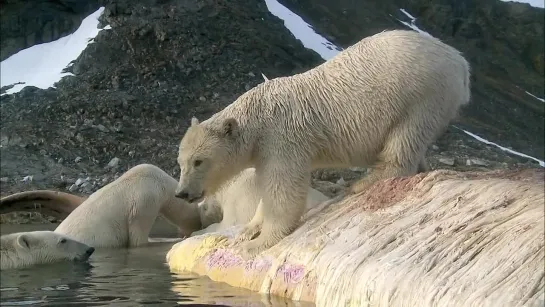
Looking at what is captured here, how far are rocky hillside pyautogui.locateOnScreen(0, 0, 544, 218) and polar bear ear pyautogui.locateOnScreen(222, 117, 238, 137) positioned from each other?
1182 cm

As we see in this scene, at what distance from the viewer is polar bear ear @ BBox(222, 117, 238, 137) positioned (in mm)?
8609

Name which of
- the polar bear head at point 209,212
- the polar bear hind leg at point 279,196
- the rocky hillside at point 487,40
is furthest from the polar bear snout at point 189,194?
the rocky hillside at point 487,40

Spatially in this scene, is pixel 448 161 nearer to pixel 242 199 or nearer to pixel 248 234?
pixel 242 199

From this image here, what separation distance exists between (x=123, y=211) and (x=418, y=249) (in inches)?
334

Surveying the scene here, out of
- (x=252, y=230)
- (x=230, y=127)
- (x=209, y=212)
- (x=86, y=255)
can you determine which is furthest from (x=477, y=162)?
(x=230, y=127)

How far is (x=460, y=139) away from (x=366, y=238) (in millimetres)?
25289

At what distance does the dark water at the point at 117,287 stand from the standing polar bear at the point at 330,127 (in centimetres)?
85

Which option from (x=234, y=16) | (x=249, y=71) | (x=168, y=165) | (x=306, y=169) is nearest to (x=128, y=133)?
(x=168, y=165)

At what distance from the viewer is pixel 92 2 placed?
3975 centimetres

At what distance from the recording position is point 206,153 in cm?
860

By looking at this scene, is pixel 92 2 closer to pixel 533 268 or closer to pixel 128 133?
pixel 128 133

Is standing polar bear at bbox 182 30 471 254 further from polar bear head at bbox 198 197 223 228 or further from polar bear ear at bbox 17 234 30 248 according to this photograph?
polar bear head at bbox 198 197 223 228

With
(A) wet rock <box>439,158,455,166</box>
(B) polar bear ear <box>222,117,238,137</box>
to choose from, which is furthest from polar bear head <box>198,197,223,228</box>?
(A) wet rock <box>439,158,455,166</box>

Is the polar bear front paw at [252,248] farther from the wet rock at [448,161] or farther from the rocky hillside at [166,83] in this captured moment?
the wet rock at [448,161]
